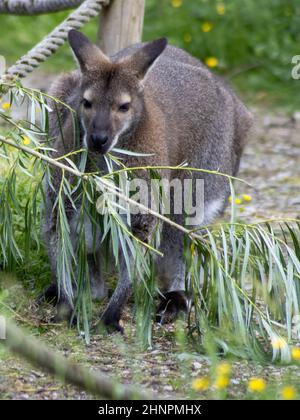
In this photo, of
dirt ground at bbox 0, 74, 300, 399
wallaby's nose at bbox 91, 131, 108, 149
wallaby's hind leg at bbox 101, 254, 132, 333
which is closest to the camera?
dirt ground at bbox 0, 74, 300, 399

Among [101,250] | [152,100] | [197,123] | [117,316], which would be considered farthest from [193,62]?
[117,316]

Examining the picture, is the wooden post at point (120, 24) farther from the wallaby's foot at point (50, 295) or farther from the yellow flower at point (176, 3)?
the yellow flower at point (176, 3)

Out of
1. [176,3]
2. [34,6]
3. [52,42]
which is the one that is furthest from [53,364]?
[176,3]

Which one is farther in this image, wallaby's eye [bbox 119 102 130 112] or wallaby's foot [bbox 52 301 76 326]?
wallaby's foot [bbox 52 301 76 326]

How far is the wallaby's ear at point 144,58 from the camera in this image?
15.3ft

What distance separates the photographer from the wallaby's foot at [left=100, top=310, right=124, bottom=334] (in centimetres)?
458

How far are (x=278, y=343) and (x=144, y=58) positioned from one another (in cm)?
155

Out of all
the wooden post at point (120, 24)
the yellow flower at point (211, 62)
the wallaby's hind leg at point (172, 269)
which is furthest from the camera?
the yellow flower at point (211, 62)

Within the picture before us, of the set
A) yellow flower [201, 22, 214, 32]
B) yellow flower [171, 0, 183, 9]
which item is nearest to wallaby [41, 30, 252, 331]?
yellow flower [201, 22, 214, 32]

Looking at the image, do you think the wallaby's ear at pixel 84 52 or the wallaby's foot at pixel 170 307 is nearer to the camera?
the wallaby's ear at pixel 84 52

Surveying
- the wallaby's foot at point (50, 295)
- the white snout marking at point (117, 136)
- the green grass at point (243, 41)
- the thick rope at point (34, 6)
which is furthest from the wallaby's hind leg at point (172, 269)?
the green grass at point (243, 41)

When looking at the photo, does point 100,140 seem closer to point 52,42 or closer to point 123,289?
point 123,289

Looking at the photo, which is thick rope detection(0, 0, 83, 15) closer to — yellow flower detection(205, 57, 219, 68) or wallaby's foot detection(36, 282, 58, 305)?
wallaby's foot detection(36, 282, 58, 305)

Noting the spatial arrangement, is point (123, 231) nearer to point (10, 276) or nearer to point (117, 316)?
point (117, 316)
